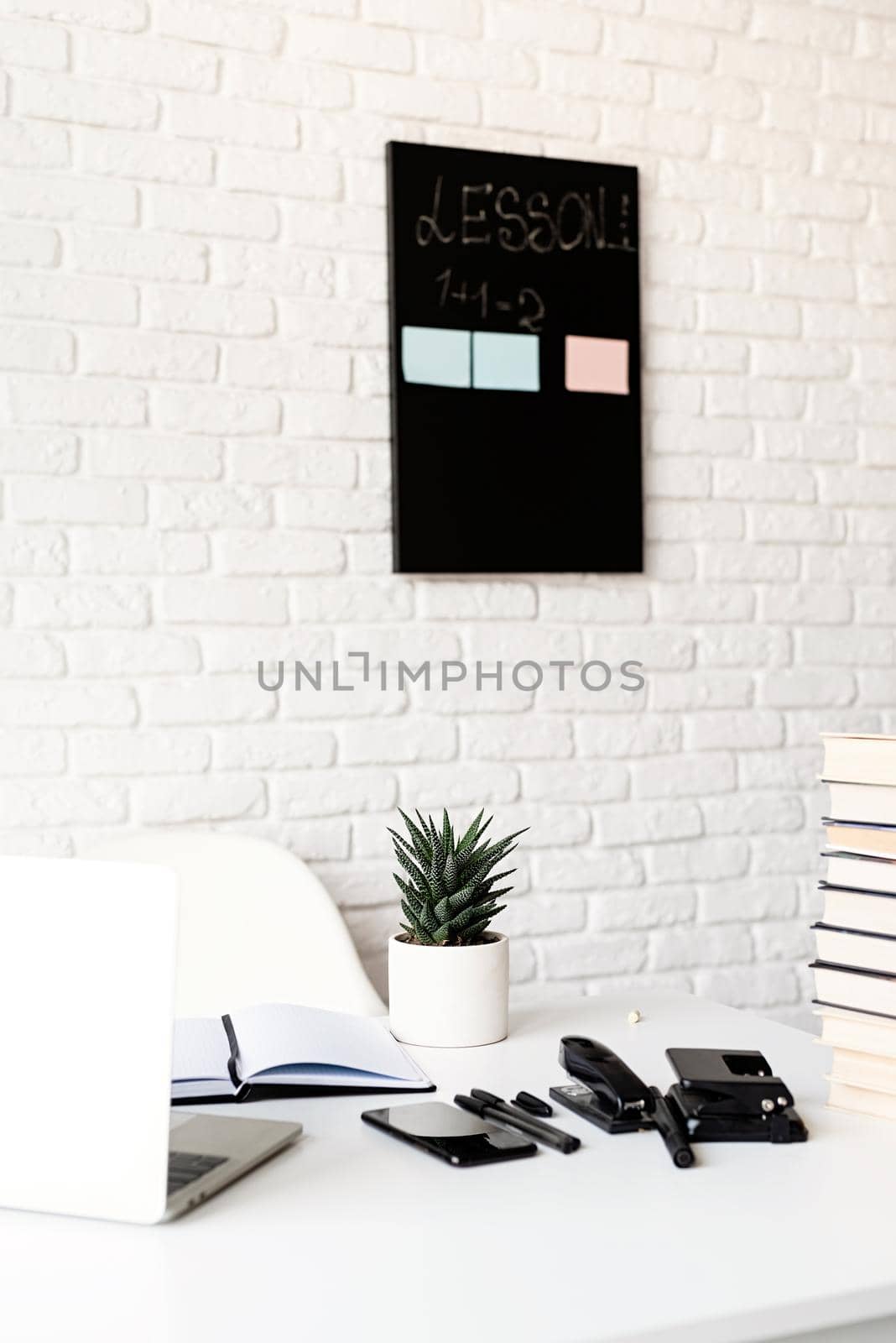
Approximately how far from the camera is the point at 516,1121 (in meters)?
1.21

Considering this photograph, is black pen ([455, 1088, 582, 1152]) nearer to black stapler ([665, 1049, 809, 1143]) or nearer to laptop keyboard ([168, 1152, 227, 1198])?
black stapler ([665, 1049, 809, 1143])

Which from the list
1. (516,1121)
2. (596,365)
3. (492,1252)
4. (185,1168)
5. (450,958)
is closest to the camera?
(492,1252)

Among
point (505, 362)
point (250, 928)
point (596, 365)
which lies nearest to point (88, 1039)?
point (250, 928)

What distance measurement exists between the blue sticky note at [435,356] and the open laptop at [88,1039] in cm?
151

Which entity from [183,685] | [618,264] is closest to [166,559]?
[183,685]

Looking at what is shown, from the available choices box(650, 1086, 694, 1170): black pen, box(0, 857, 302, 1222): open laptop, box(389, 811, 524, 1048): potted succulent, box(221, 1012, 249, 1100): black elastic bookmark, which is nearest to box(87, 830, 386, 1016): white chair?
box(389, 811, 524, 1048): potted succulent

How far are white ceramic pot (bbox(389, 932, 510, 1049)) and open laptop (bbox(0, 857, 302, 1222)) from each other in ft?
1.60

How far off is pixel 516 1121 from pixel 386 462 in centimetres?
141

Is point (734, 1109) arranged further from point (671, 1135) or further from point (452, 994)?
point (452, 994)

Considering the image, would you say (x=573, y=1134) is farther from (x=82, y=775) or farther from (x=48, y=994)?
(x=82, y=775)

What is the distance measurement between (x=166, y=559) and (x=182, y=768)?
339 mm

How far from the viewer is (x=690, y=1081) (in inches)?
46.9

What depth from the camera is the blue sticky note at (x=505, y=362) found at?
95.7 inches

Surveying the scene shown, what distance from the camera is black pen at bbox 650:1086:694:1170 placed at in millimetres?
1107
